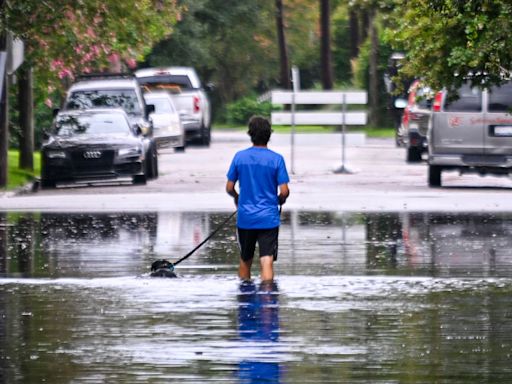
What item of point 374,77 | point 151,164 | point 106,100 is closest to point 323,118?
point 151,164

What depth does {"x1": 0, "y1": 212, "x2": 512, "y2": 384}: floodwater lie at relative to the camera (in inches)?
411

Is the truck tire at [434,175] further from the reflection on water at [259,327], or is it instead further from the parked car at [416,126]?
the reflection on water at [259,327]

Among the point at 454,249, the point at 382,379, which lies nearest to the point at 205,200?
the point at 454,249

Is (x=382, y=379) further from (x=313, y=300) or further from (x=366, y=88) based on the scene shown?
(x=366, y=88)

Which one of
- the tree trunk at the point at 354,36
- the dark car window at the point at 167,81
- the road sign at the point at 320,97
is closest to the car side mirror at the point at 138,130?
the road sign at the point at 320,97

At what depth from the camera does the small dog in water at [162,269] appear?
15.6m

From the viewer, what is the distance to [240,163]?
1485cm

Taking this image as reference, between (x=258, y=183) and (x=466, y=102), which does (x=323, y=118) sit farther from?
(x=258, y=183)

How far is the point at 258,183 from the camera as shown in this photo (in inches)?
583

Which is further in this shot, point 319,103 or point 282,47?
point 282,47

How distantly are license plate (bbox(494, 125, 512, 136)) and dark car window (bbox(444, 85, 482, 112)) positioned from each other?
460mm

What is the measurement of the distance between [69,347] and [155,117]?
31.5 metres

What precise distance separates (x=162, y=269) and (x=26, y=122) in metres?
21.1

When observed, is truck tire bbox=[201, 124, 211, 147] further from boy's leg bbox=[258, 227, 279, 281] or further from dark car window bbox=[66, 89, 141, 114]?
boy's leg bbox=[258, 227, 279, 281]
